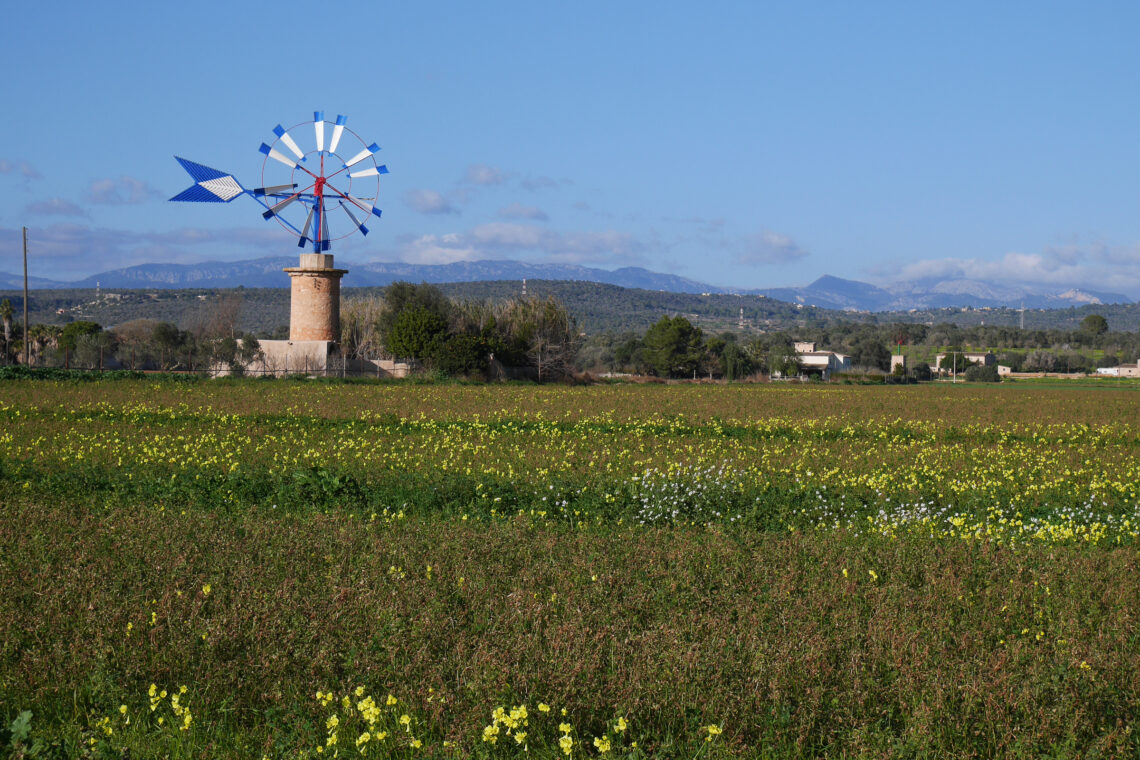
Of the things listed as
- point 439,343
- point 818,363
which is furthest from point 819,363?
point 439,343

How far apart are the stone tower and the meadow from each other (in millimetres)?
39020

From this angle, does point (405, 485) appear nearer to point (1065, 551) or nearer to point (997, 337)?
point (1065, 551)

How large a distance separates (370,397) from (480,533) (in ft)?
89.4

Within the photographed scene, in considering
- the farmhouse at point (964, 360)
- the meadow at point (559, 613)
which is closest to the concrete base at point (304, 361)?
the meadow at point (559, 613)

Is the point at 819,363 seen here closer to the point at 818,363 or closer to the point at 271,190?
the point at 818,363

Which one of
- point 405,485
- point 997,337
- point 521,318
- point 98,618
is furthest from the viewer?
point 997,337

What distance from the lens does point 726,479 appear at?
1345cm

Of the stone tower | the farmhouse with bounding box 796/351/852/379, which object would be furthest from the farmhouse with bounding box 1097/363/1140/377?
the stone tower

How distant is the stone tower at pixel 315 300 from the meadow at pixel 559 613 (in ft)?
128

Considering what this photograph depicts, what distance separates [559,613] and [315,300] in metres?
49.3

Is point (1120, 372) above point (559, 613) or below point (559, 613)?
below

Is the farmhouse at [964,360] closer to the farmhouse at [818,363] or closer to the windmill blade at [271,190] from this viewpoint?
the farmhouse at [818,363]

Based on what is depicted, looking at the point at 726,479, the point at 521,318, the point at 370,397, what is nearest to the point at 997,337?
the point at 521,318

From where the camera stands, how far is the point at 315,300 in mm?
53656
